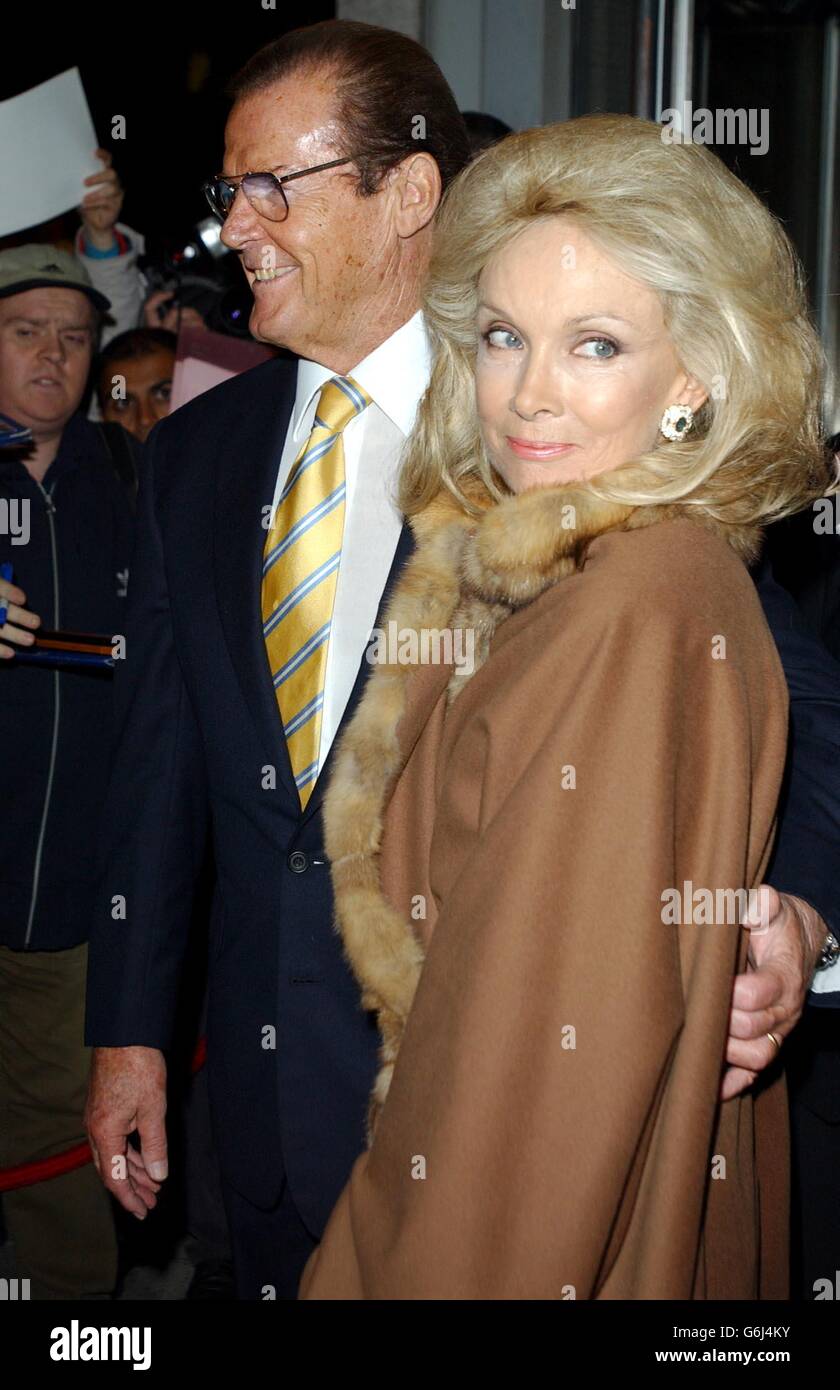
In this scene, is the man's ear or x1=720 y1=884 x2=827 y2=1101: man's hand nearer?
x1=720 y1=884 x2=827 y2=1101: man's hand

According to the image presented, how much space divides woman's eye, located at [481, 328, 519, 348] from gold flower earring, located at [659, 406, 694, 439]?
0.17 meters

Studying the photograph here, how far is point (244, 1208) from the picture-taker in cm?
192

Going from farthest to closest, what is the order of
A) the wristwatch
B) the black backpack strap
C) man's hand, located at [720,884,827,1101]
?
the black backpack strap
the wristwatch
man's hand, located at [720,884,827,1101]

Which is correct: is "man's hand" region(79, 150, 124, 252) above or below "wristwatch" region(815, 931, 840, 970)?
above

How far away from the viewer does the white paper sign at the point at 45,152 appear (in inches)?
149

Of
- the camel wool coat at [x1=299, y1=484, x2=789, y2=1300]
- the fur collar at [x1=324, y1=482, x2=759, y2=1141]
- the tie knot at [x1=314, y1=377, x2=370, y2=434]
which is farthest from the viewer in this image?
the tie knot at [x1=314, y1=377, x2=370, y2=434]

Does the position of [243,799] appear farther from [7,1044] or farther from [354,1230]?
[7,1044]

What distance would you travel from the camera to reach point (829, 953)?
1.69 meters

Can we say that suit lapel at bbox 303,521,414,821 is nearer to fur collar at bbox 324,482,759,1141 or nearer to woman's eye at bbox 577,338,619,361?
fur collar at bbox 324,482,759,1141

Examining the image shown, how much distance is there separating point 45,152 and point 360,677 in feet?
9.09

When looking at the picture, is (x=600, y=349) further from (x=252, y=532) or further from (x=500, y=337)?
(x=252, y=532)

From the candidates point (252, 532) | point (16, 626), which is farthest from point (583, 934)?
point (16, 626)

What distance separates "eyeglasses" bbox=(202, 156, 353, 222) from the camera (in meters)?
1.94

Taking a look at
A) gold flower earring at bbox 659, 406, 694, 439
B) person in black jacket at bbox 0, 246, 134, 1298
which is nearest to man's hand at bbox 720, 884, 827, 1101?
gold flower earring at bbox 659, 406, 694, 439
